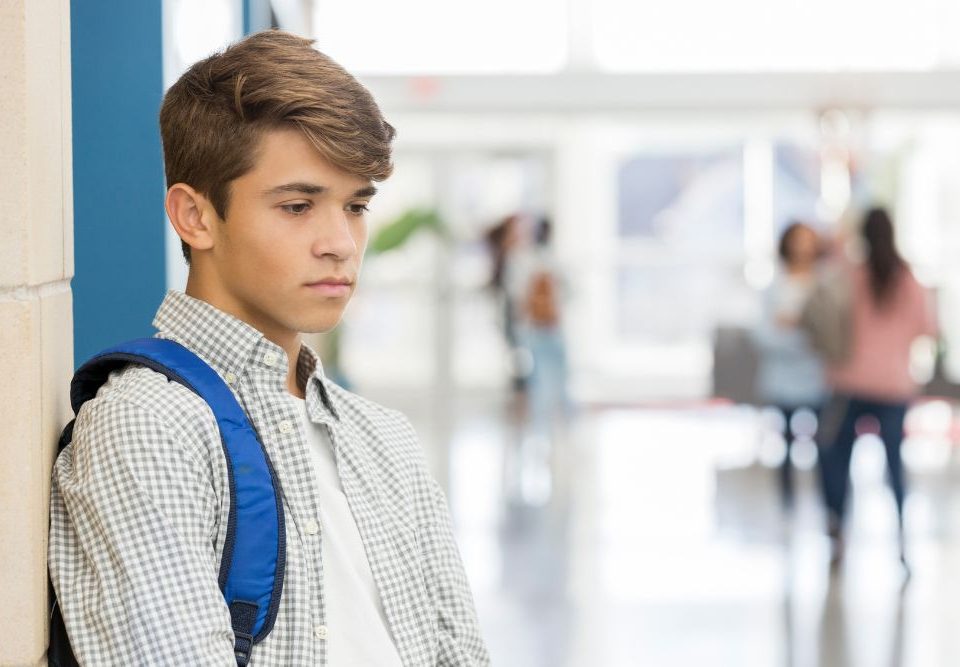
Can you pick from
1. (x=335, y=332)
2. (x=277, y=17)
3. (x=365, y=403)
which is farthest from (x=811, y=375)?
(x=365, y=403)

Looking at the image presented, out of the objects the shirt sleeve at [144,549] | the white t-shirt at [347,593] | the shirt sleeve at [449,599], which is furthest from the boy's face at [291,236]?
the shirt sleeve at [449,599]

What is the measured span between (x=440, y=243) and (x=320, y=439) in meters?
11.3

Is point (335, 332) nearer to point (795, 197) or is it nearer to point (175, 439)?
point (795, 197)

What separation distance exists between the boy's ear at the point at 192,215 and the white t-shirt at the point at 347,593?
20cm

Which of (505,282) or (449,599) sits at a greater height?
(505,282)

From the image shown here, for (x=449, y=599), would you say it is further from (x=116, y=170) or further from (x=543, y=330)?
(x=543, y=330)

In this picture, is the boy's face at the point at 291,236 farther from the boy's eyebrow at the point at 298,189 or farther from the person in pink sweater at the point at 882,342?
the person in pink sweater at the point at 882,342

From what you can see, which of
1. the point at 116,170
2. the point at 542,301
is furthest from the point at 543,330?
the point at 116,170

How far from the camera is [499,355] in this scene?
13.2 metres

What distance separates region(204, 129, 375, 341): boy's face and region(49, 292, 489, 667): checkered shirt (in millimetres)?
51

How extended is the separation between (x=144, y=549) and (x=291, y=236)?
37 cm

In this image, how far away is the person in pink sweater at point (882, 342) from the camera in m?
5.86

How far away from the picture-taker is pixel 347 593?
147 cm

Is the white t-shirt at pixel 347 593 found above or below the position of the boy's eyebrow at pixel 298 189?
below
